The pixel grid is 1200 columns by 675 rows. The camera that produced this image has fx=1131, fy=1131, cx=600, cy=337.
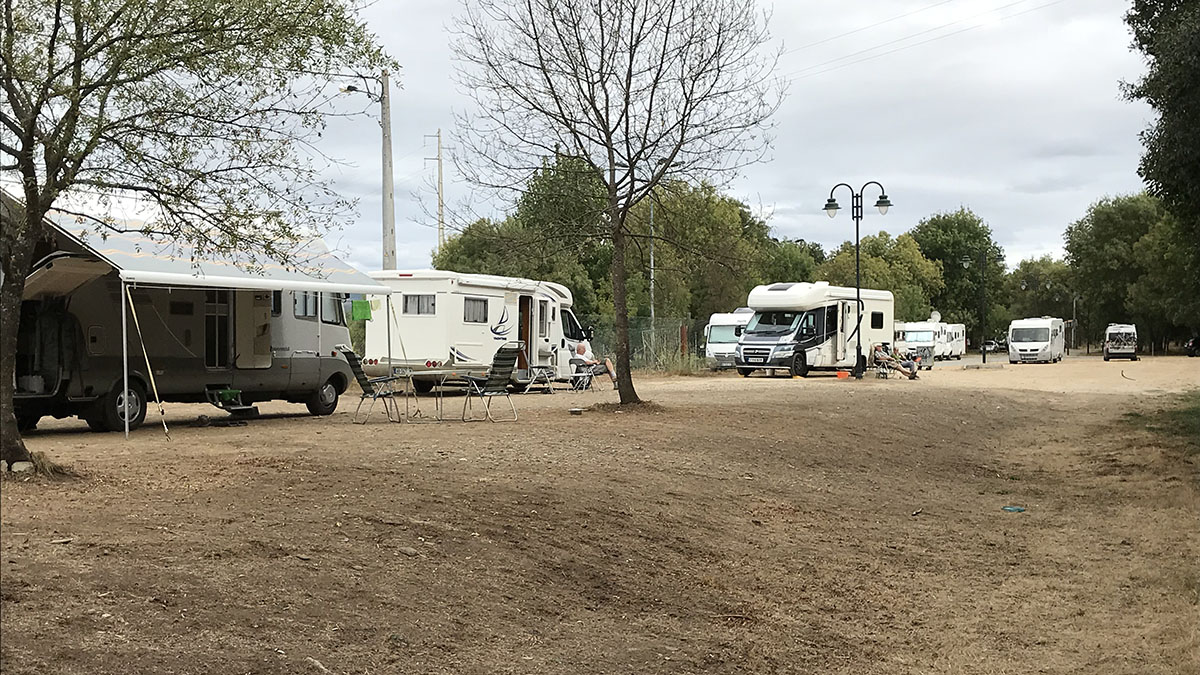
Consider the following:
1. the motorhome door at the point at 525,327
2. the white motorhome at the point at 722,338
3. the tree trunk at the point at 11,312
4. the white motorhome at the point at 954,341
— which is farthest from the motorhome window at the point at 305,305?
the white motorhome at the point at 954,341

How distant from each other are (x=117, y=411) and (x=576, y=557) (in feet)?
27.6

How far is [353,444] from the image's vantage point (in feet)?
38.5

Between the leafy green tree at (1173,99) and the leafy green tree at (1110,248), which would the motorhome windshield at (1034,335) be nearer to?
the leafy green tree at (1110,248)

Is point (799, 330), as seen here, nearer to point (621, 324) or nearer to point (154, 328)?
point (621, 324)

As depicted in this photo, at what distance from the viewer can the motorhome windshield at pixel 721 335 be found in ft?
128

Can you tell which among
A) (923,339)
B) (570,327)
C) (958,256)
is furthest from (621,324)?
(958,256)

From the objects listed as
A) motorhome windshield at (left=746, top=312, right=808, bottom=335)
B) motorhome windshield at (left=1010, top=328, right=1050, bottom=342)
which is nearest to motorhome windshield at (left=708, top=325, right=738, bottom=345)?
motorhome windshield at (left=746, top=312, right=808, bottom=335)

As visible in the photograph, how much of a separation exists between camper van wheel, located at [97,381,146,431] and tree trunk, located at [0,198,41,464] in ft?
19.5

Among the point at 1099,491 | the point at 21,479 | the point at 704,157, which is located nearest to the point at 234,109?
the point at 21,479

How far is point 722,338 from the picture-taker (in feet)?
129

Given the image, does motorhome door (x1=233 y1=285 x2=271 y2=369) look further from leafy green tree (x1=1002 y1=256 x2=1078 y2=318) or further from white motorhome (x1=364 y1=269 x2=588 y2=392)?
leafy green tree (x1=1002 y1=256 x2=1078 y2=318)

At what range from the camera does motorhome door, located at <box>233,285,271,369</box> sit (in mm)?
15758

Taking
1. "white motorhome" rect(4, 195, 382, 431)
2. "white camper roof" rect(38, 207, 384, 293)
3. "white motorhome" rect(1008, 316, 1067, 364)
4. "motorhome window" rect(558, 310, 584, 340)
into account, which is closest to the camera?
"white camper roof" rect(38, 207, 384, 293)

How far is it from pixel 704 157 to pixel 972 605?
9.69m
